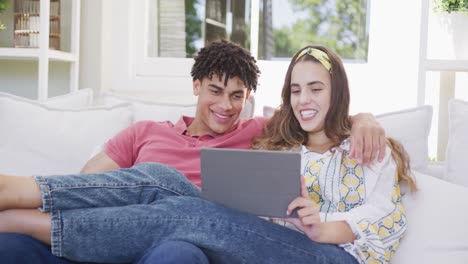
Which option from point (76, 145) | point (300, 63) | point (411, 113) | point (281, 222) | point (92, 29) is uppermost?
point (92, 29)

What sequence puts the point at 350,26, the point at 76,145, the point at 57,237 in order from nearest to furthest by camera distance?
the point at 57,237 → the point at 76,145 → the point at 350,26

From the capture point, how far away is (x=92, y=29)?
2600 millimetres

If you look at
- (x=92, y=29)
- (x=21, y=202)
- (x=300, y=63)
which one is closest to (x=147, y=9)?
(x=92, y=29)

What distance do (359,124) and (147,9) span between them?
1525mm

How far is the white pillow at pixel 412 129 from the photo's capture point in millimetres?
1671

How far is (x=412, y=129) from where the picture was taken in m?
1.68

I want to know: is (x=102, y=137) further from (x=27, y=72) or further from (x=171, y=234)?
(x=27, y=72)

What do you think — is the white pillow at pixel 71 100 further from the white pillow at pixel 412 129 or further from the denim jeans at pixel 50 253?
the white pillow at pixel 412 129

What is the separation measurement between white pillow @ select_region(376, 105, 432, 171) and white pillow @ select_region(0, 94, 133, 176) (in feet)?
2.77

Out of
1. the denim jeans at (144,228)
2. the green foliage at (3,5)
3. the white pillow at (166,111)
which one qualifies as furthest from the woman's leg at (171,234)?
the green foliage at (3,5)

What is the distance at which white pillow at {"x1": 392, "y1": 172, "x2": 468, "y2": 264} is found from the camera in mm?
1422

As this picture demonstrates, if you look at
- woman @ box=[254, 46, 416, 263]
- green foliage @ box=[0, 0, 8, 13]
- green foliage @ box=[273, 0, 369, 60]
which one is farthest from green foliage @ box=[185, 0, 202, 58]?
woman @ box=[254, 46, 416, 263]

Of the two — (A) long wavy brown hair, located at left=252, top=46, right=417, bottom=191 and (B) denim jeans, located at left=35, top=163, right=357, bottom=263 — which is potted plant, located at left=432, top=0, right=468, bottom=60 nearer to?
(A) long wavy brown hair, located at left=252, top=46, right=417, bottom=191

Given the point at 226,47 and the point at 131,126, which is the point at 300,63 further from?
the point at 131,126
